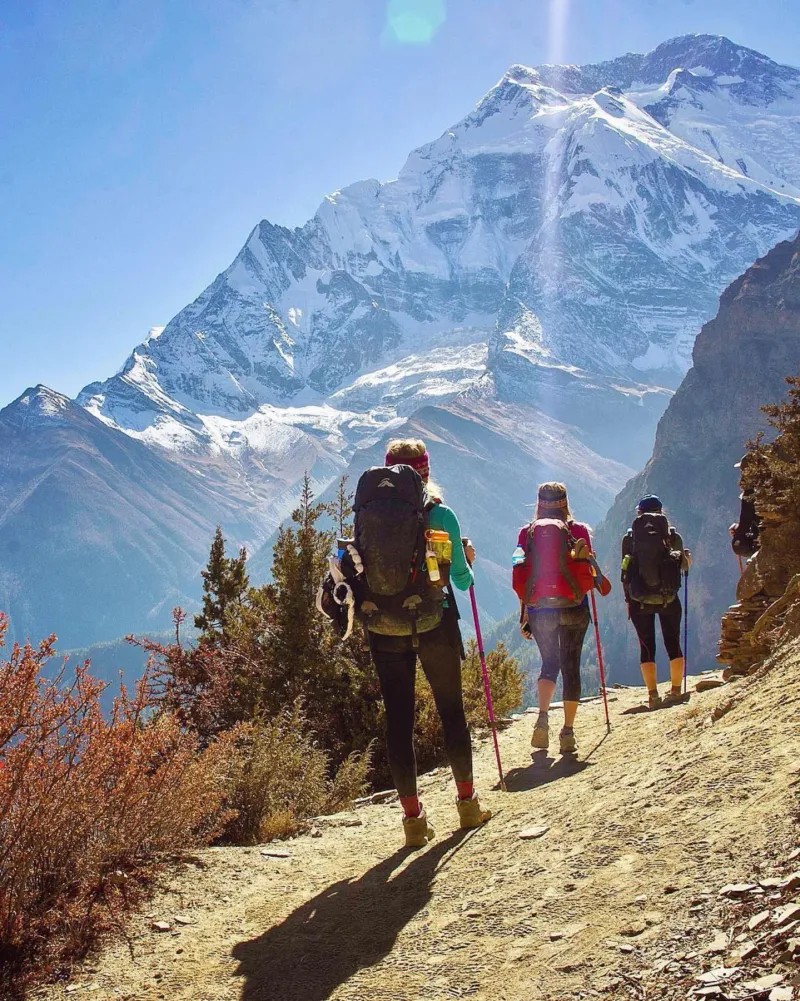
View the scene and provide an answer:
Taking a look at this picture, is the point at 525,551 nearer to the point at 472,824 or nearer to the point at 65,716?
the point at 472,824

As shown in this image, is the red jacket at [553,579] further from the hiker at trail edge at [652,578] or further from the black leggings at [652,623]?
the black leggings at [652,623]

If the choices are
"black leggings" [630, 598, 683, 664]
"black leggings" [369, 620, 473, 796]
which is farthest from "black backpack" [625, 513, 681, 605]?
"black leggings" [369, 620, 473, 796]

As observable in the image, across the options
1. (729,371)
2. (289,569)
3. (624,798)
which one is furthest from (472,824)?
(729,371)

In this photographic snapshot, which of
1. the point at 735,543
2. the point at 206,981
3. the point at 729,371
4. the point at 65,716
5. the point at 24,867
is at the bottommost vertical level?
the point at 206,981

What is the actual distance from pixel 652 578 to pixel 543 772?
293cm

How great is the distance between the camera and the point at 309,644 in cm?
1007

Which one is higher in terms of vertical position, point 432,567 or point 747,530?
point 747,530

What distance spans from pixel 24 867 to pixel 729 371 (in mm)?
186134

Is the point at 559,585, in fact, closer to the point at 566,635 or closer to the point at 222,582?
the point at 566,635

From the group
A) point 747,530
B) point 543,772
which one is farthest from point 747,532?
point 543,772

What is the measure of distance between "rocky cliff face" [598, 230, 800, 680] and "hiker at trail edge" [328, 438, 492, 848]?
15200cm

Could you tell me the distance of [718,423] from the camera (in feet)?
580

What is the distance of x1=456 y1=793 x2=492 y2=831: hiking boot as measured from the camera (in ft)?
17.9

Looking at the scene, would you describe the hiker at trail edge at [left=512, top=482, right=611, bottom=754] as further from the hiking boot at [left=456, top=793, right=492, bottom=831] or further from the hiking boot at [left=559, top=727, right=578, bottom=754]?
the hiking boot at [left=456, top=793, right=492, bottom=831]
